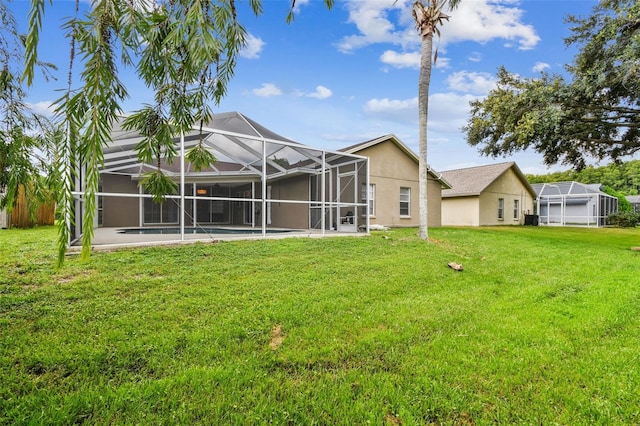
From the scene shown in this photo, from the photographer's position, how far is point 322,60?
295 inches

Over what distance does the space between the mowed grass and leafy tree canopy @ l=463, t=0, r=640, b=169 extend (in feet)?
25.9

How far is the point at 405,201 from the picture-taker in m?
16.9

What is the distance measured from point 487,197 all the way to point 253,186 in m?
15.0

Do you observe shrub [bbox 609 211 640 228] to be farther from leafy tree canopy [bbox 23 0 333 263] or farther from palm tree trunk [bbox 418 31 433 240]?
leafy tree canopy [bbox 23 0 333 263]

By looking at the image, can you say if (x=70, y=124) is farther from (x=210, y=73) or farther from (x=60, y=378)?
(x=60, y=378)

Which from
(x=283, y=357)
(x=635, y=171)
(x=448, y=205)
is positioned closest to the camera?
(x=283, y=357)

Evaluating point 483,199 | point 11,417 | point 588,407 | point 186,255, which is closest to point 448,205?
point 483,199

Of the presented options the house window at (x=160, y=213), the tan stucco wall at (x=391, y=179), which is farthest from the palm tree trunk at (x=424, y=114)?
the house window at (x=160, y=213)

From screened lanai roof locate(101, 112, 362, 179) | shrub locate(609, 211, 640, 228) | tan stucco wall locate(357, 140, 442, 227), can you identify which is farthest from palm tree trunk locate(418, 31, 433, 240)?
shrub locate(609, 211, 640, 228)

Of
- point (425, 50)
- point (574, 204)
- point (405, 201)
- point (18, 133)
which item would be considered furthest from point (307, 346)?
point (574, 204)

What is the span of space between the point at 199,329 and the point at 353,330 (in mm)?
1570

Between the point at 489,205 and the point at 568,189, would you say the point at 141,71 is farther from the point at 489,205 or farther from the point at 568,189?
the point at 568,189

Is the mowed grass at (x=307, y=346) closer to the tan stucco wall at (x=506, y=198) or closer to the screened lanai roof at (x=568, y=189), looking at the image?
the tan stucco wall at (x=506, y=198)

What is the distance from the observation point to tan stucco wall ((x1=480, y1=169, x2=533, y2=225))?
21084 millimetres
